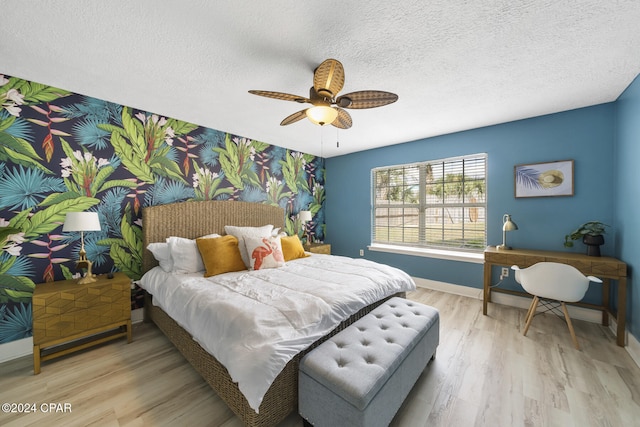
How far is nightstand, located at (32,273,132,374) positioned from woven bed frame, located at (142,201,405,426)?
0.36m

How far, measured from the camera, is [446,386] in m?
1.67

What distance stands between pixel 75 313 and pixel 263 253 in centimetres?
160

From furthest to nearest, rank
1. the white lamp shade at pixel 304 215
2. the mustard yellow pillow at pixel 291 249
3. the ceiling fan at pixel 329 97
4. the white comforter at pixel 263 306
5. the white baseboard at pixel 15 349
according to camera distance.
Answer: the white lamp shade at pixel 304 215
the mustard yellow pillow at pixel 291 249
the white baseboard at pixel 15 349
the ceiling fan at pixel 329 97
the white comforter at pixel 263 306

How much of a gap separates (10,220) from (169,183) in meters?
1.27

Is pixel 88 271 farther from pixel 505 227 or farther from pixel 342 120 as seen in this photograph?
pixel 505 227

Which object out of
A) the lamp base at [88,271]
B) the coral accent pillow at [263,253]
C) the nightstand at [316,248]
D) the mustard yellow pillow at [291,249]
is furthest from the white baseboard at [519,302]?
the lamp base at [88,271]

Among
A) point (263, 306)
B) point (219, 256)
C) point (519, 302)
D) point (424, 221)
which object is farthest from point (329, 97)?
point (519, 302)

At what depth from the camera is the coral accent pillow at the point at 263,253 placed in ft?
8.41

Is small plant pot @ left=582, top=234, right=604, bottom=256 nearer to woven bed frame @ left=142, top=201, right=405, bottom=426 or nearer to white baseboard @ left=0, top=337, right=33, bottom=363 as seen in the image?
woven bed frame @ left=142, top=201, right=405, bottom=426

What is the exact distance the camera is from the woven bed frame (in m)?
1.31

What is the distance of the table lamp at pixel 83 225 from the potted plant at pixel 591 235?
4736mm

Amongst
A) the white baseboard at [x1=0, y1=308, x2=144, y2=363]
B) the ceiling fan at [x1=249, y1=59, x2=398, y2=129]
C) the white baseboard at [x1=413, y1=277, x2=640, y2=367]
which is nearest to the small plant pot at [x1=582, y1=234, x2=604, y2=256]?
the white baseboard at [x1=413, y1=277, x2=640, y2=367]

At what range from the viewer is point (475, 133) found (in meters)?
3.31

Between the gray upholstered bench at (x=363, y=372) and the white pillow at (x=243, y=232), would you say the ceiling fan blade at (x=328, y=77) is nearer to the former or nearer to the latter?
the gray upholstered bench at (x=363, y=372)
